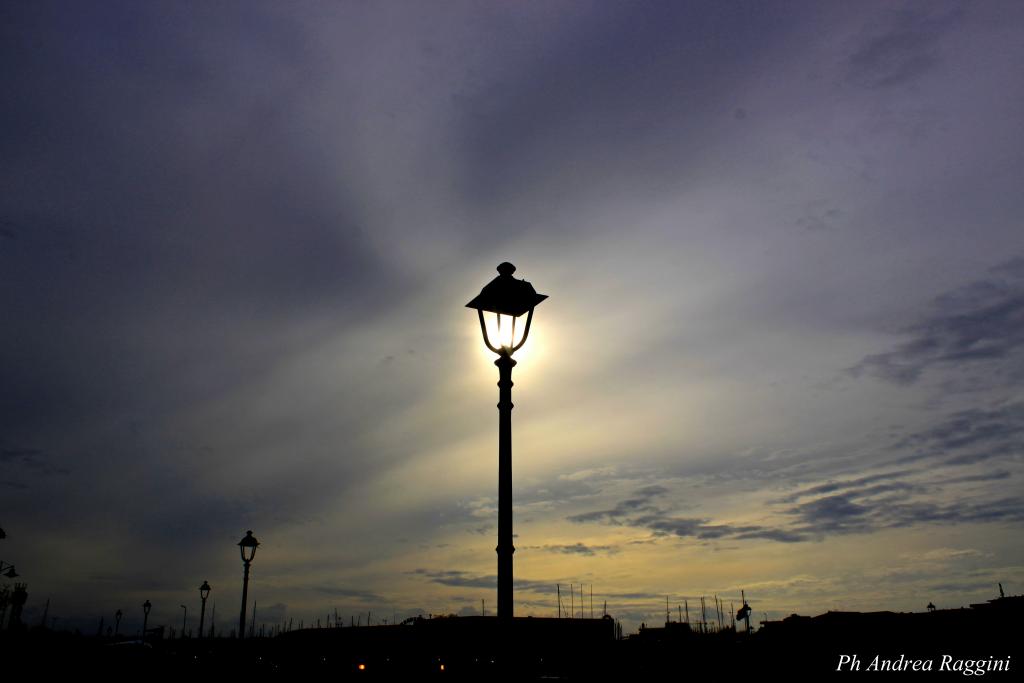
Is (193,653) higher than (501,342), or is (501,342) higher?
(501,342)

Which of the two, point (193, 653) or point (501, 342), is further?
point (193, 653)

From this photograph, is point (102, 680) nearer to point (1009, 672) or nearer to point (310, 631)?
point (310, 631)

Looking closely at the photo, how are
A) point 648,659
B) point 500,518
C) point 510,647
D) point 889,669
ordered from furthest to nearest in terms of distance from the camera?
point 648,659
point 889,669
point 500,518
point 510,647

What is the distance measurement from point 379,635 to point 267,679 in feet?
46.1

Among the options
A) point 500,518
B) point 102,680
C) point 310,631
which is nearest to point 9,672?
point 102,680

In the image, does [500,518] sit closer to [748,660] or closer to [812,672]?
[812,672]

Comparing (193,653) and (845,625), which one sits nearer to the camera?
(845,625)

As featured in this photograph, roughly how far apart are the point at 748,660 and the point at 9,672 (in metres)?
31.8

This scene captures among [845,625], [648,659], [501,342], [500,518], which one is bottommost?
[648,659]

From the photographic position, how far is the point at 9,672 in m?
23.5

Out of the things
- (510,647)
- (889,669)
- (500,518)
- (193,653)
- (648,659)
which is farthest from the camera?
(648,659)

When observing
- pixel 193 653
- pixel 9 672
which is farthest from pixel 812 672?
pixel 193 653

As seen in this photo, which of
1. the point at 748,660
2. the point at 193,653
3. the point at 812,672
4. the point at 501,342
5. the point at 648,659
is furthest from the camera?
the point at 648,659

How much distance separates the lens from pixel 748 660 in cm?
3575
